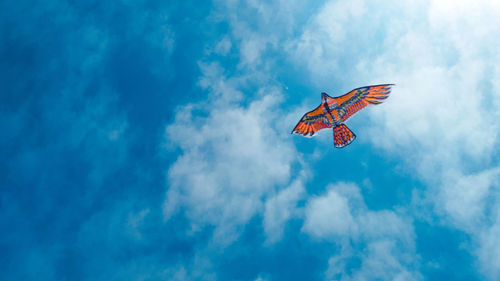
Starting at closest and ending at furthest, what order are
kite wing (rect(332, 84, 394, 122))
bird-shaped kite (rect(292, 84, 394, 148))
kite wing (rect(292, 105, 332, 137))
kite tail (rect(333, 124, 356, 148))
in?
1. kite wing (rect(332, 84, 394, 122))
2. bird-shaped kite (rect(292, 84, 394, 148))
3. kite tail (rect(333, 124, 356, 148))
4. kite wing (rect(292, 105, 332, 137))

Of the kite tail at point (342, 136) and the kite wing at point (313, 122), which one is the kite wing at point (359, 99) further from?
the kite wing at point (313, 122)

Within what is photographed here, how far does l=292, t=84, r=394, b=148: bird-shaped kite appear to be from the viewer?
24.9 m

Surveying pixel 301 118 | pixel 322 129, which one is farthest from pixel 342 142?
pixel 301 118

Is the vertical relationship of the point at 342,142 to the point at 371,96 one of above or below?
below

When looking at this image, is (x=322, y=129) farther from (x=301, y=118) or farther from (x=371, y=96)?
(x=371, y=96)

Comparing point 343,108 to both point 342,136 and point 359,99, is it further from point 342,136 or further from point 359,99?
point 342,136

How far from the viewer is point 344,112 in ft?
85.1

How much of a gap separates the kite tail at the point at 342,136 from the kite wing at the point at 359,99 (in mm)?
920

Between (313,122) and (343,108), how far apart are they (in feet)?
10.9

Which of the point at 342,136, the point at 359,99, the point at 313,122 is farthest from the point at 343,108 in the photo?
the point at 313,122

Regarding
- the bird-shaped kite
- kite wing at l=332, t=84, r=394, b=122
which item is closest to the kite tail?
the bird-shaped kite

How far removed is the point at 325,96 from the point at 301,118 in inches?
139

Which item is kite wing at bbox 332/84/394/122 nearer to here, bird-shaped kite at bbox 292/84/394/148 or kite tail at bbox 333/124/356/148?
bird-shaped kite at bbox 292/84/394/148

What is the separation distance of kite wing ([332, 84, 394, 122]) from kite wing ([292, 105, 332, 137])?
4.59ft
